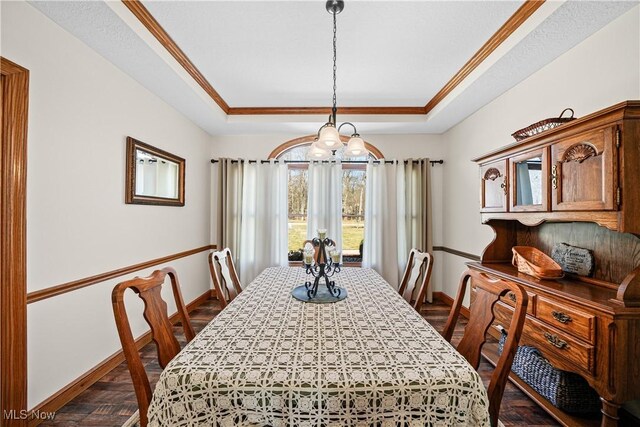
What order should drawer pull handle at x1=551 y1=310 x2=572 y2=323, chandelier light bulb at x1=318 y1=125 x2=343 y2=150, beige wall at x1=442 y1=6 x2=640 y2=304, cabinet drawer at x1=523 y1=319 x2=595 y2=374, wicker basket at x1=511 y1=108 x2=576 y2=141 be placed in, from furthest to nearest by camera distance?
chandelier light bulb at x1=318 y1=125 x2=343 y2=150
wicker basket at x1=511 y1=108 x2=576 y2=141
beige wall at x1=442 y1=6 x2=640 y2=304
drawer pull handle at x1=551 y1=310 x2=572 y2=323
cabinet drawer at x1=523 y1=319 x2=595 y2=374

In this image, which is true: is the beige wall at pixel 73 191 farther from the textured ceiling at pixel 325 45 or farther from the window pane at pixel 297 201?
the window pane at pixel 297 201

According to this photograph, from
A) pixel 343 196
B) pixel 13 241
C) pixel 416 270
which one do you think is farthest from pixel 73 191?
pixel 343 196

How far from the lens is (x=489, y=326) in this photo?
1.27 meters

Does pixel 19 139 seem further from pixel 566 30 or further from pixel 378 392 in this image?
pixel 566 30

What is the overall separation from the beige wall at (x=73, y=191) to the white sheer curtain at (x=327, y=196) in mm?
2021

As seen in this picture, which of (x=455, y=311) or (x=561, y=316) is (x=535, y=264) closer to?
(x=561, y=316)

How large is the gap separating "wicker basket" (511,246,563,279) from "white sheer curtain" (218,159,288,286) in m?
2.83

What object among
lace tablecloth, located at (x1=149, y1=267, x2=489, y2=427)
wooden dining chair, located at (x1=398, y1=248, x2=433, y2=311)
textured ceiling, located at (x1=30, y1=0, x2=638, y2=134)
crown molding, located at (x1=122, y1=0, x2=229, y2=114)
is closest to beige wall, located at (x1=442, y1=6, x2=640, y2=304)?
textured ceiling, located at (x1=30, y1=0, x2=638, y2=134)

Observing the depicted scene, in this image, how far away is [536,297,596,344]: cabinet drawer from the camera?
1.46 m

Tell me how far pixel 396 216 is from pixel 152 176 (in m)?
3.05

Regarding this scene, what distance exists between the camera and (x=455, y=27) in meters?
2.10

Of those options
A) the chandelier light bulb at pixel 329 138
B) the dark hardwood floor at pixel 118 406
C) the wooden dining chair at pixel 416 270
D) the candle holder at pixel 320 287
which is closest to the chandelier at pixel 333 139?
the chandelier light bulb at pixel 329 138

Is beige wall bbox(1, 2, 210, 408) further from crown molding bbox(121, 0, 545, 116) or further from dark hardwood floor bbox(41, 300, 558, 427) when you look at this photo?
crown molding bbox(121, 0, 545, 116)

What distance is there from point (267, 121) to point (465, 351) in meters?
3.29
